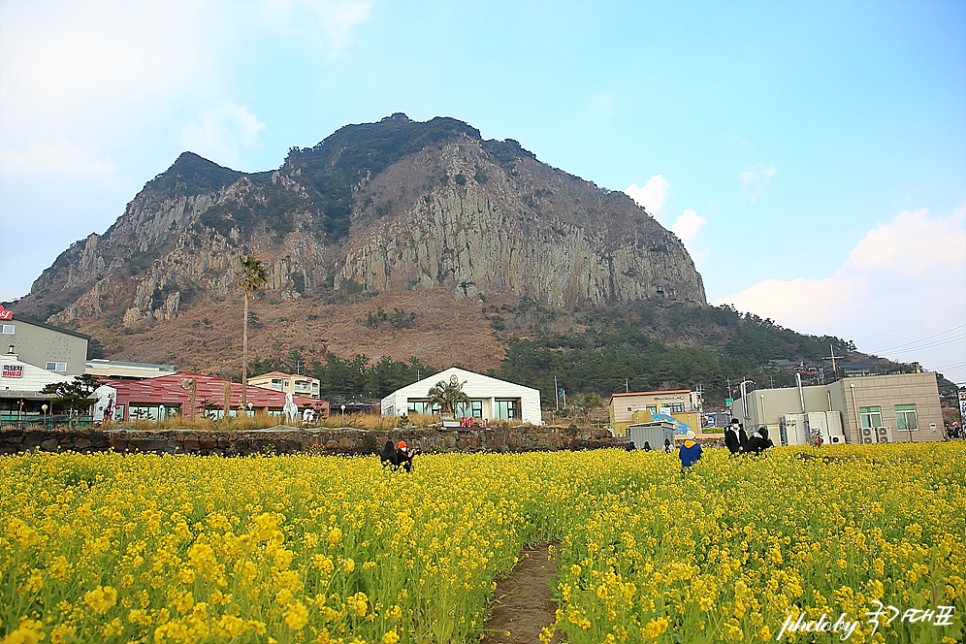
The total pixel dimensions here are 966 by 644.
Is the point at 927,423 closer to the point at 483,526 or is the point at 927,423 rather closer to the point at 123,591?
the point at 483,526

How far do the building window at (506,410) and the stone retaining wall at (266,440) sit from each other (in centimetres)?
1848

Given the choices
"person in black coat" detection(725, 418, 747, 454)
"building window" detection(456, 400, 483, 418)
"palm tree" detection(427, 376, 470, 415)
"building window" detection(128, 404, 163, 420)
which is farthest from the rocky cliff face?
"person in black coat" detection(725, 418, 747, 454)

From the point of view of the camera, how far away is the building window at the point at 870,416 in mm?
34375

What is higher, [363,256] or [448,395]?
[363,256]

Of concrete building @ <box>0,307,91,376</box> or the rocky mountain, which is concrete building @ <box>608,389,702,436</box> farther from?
concrete building @ <box>0,307,91,376</box>

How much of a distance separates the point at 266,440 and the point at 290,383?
4256 centimetres

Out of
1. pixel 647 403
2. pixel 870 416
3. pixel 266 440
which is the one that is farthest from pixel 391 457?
pixel 647 403

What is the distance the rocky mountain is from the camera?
10581 cm

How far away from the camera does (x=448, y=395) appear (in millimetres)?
48156

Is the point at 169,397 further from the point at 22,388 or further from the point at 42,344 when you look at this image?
the point at 42,344

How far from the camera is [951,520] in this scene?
6328mm

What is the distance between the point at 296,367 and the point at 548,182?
119261 millimetres

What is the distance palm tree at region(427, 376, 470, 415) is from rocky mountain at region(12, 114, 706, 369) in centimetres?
4354

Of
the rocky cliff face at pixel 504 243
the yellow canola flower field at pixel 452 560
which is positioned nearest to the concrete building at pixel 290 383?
the yellow canola flower field at pixel 452 560
